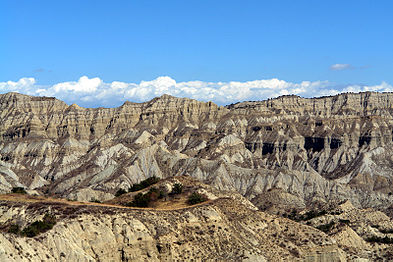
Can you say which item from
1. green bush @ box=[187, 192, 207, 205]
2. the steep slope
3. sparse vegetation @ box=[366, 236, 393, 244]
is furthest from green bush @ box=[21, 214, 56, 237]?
sparse vegetation @ box=[366, 236, 393, 244]

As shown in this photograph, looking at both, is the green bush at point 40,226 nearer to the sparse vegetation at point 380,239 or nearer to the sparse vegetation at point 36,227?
the sparse vegetation at point 36,227

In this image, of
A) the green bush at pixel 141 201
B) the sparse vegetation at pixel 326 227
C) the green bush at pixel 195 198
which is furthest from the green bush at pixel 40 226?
the sparse vegetation at pixel 326 227

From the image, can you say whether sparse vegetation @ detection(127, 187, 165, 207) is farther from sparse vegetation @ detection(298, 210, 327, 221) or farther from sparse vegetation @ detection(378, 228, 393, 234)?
sparse vegetation @ detection(378, 228, 393, 234)

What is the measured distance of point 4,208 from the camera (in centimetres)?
7125

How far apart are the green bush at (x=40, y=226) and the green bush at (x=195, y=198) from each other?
77.3 feet

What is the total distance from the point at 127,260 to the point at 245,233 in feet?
58.6

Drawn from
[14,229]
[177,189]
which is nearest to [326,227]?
[177,189]

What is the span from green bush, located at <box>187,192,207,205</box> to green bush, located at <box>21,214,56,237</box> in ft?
77.3

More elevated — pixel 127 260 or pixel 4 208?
pixel 4 208

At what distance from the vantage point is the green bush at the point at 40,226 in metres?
62.2

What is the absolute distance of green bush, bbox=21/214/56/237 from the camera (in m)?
62.2

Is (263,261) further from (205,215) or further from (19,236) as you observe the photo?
(19,236)

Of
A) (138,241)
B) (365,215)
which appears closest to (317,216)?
(365,215)

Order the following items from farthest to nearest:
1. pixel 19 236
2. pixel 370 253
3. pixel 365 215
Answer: pixel 365 215 < pixel 370 253 < pixel 19 236
